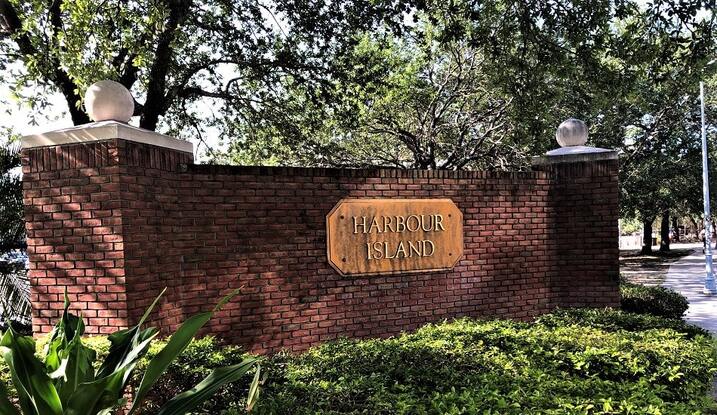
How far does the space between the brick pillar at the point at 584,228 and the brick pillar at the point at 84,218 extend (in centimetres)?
499

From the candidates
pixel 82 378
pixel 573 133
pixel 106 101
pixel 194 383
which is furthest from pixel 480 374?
pixel 573 133

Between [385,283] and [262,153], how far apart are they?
6.69m

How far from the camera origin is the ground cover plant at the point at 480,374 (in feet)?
9.91

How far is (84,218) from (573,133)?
5.85 metres

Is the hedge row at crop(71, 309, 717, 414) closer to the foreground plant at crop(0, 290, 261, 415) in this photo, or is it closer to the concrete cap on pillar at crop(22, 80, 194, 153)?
the foreground plant at crop(0, 290, 261, 415)

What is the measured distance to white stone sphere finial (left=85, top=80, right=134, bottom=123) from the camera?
4.57 metres

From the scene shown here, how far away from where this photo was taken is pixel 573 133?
7254mm

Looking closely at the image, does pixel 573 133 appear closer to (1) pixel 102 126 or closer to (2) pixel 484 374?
(2) pixel 484 374

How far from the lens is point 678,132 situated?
69.6 feet

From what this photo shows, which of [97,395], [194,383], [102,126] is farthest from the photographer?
[102,126]

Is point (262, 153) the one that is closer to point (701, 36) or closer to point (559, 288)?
point (559, 288)

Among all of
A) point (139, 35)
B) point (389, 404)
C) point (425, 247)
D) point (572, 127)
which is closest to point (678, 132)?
point (572, 127)

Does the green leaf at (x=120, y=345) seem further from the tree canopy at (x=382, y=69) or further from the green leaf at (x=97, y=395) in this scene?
the tree canopy at (x=382, y=69)

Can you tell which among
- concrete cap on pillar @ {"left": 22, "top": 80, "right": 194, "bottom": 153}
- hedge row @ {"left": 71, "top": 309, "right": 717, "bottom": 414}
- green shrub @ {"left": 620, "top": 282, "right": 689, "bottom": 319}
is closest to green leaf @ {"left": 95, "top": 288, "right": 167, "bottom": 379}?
hedge row @ {"left": 71, "top": 309, "right": 717, "bottom": 414}
